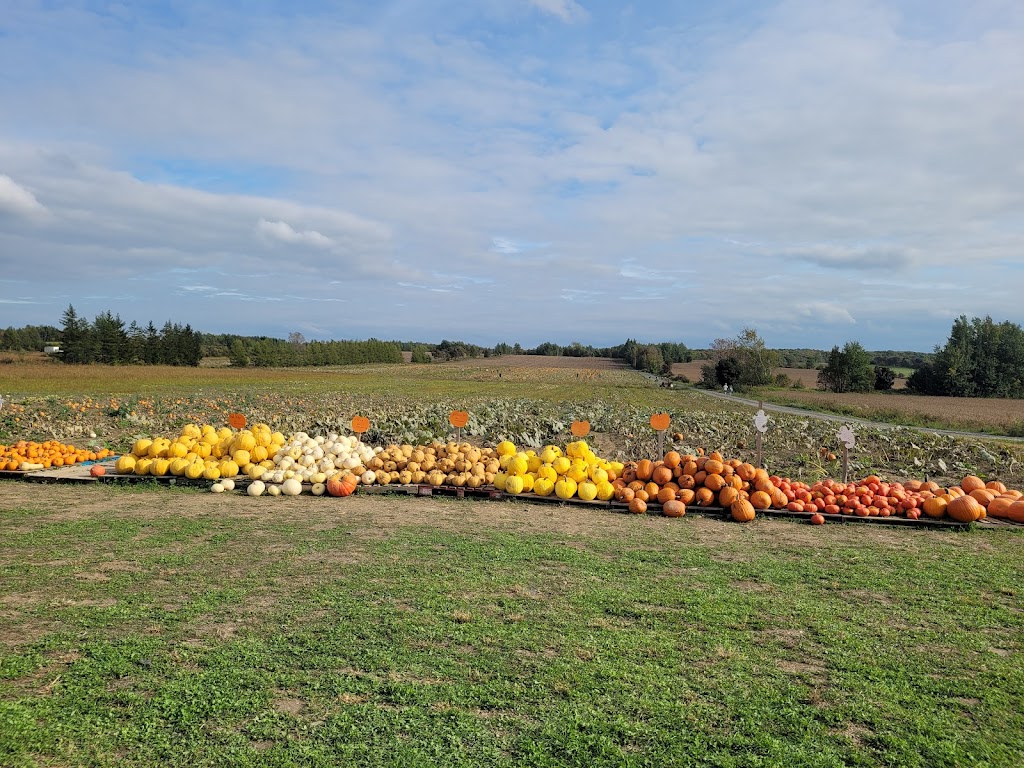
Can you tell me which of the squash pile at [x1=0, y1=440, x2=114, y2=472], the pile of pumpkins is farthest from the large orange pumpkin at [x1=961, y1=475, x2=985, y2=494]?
the squash pile at [x1=0, y1=440, x2=114, y2=472]

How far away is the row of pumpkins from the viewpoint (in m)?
9.89

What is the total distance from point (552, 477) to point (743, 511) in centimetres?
313

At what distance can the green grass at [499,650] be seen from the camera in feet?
12.0

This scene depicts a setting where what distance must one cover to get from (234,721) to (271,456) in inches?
358

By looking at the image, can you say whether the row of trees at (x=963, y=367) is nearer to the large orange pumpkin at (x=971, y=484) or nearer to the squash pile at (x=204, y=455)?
the large orange pumpkin at (x=971, y=484)

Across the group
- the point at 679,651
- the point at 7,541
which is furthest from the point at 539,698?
the point at 7,541

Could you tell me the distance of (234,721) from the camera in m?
3.82

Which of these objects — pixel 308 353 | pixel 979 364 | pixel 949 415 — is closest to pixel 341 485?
pixel 949 415

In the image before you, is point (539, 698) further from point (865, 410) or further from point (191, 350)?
point (191, 350)

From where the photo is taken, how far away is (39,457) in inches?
494

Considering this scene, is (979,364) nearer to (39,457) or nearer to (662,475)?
(662,475)

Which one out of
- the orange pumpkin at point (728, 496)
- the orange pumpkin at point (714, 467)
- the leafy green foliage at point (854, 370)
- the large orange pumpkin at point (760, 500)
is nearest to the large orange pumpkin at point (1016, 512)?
the large orange pumpkin at point (760, 500)

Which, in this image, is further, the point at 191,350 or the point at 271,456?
the point at 191,350

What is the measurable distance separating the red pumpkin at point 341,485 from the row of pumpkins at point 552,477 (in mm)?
18
